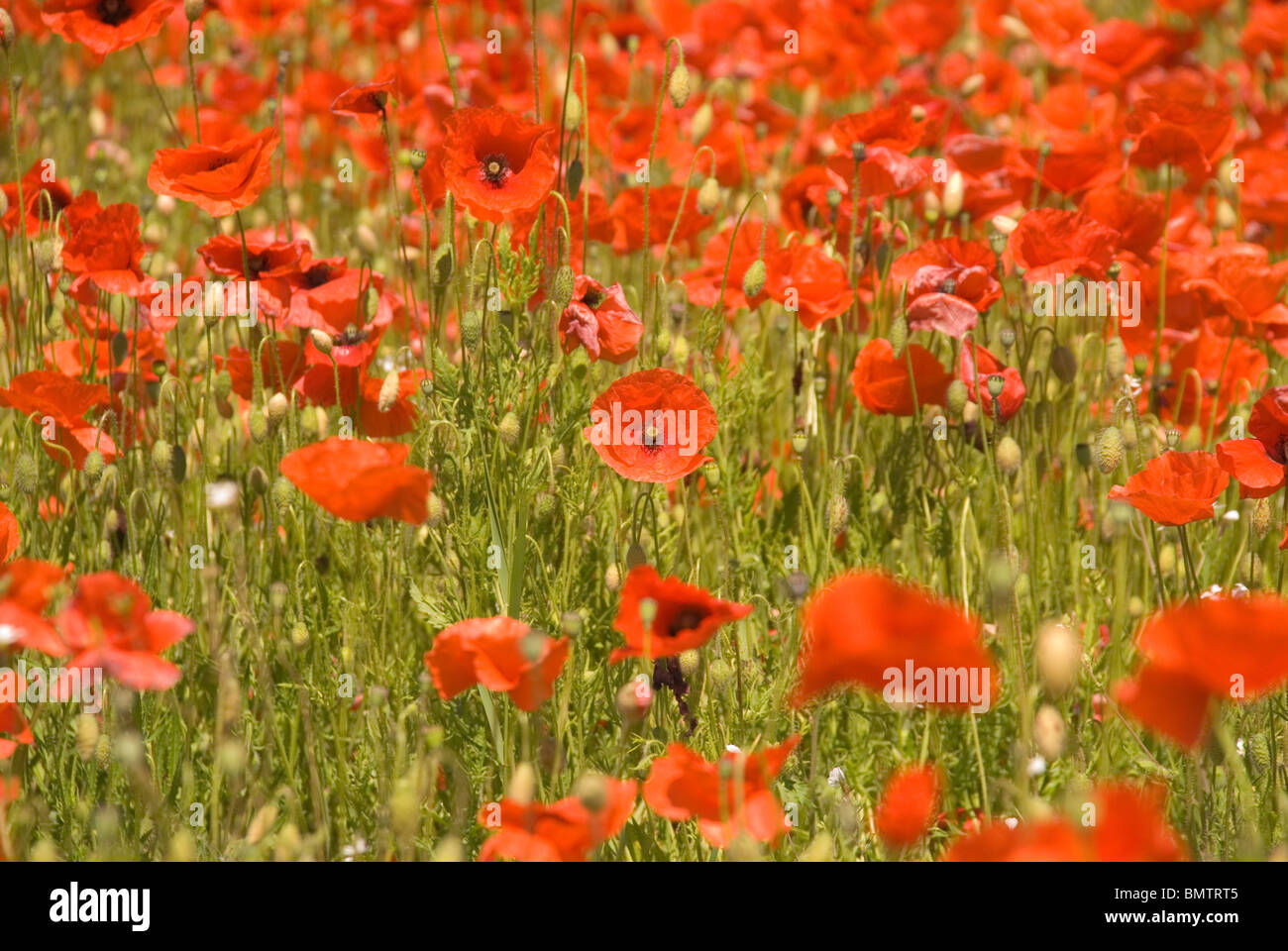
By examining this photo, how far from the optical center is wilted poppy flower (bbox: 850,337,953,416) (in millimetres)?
2430

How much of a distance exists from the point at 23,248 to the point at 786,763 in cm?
160

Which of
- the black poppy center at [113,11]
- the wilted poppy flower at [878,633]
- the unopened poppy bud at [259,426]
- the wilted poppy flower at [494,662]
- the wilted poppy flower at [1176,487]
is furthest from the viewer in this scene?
the black poppy center at [113,11]

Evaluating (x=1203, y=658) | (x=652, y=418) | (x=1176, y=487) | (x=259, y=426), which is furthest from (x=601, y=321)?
(x=1203, y=658)

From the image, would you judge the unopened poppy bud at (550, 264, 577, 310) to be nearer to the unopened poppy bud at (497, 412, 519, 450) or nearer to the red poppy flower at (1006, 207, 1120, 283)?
the unopened poppy bud at (497, 412, 519, 450)

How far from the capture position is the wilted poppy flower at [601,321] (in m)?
2.21

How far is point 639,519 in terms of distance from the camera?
243 cm

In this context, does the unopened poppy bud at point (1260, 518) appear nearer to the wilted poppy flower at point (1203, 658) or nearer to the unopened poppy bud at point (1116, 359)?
the unopened poppy bud at point (1116, 359)

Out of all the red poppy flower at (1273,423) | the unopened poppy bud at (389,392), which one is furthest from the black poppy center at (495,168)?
the red poppy flower at (1273,423)

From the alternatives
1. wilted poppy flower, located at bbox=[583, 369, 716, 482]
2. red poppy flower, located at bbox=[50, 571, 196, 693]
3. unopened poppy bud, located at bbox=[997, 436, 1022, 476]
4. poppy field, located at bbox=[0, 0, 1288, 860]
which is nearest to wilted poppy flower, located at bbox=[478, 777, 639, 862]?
poppy field, located at bbox=[0, 0, 1288, 860]

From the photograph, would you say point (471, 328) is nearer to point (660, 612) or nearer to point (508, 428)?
point (508, 428)

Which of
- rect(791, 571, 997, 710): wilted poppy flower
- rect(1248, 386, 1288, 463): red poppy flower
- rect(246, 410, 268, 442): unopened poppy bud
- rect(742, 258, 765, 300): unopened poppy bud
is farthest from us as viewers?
rect(742, 258, 765, 300): unopened poppy bud

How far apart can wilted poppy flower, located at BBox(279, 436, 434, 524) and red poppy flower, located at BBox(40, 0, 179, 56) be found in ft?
3.50

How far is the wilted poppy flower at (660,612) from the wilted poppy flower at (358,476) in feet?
0.84
